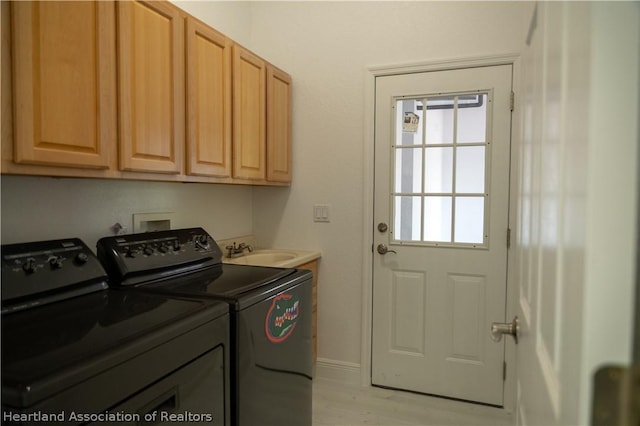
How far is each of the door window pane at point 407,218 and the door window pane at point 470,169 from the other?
0.28 meters

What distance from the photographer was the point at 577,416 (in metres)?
0.37

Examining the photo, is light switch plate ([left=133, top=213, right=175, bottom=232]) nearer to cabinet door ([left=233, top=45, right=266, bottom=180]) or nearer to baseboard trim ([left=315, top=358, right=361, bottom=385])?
cabinet door ([left=233, top=45, right=266, bottom=180])

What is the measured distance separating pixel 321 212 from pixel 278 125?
67 cm

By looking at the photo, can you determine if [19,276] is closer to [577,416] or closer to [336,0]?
[577,416]

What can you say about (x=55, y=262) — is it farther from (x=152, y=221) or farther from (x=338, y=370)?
(x=338, y=370)

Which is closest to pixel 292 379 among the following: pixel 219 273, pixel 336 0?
pixel 219 273

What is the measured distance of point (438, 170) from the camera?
2.48 meters

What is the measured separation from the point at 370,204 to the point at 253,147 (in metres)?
0.87

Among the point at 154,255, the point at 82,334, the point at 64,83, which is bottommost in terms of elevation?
the point at 82,334

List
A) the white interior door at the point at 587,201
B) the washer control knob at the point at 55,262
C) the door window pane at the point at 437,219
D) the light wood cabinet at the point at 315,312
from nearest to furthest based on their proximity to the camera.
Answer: the white interior door at the point at 587,201 → the washer control knob at the point at 55,262 → the door window pane at the point at 437,219 → the light wood cabinet at the point at 315,312

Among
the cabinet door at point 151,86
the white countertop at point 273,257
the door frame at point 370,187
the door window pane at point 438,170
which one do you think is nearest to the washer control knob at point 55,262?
the cabinet door at point 151,86

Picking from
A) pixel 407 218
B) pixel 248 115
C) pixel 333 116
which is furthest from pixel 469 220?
pixel 248 115

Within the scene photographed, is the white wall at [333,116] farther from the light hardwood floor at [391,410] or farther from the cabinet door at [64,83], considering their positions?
the cabinet door at [64,83]

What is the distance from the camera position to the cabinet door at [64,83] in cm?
112
